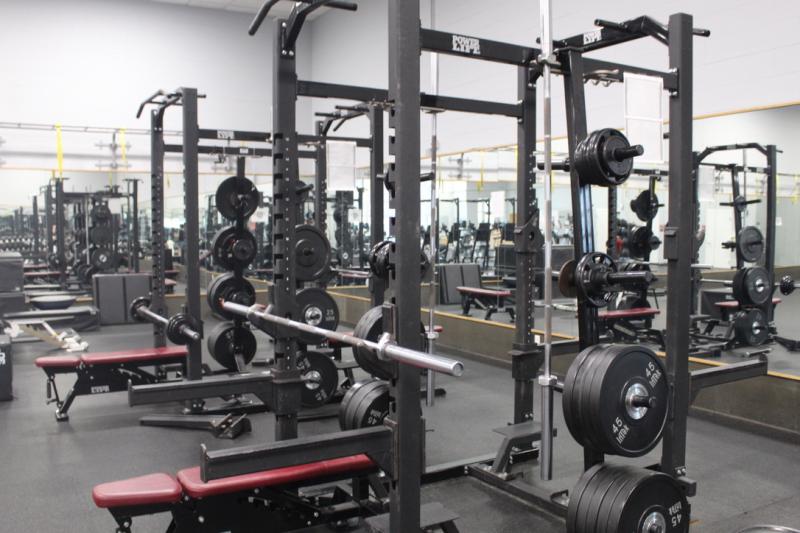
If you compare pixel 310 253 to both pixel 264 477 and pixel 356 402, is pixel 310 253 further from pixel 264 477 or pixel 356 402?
pixel 264 477

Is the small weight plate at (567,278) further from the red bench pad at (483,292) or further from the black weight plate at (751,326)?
the red bench pad at (483,292)

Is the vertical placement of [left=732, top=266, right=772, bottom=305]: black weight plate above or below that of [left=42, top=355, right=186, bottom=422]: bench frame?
above

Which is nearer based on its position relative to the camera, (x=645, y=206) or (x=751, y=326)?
(x=751, y=326)

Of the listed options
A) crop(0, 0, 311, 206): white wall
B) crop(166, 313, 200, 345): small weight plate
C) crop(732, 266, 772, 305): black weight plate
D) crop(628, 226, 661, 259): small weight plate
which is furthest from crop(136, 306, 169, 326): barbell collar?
crop(0, 0, 311, 206): white wall

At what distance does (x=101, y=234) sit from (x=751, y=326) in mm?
8360

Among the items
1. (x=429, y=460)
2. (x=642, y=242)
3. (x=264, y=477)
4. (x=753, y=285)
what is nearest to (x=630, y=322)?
(x=642, y=242)

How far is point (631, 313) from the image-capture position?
6332mm

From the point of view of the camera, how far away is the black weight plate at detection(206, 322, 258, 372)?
16.1 feet

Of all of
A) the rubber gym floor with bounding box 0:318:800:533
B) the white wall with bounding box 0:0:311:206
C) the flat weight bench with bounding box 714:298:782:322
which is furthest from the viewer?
the white wall with bounding box 0:0:311:206

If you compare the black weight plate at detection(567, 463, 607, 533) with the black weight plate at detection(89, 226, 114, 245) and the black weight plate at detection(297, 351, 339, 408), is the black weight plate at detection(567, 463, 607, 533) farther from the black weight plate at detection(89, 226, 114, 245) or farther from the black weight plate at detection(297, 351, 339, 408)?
the black weight plate at detection(89, 226, 114, 245)

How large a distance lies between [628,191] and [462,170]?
97.7 inches

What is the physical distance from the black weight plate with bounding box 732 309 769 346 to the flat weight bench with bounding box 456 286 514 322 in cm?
254

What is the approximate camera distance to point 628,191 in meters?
6.51

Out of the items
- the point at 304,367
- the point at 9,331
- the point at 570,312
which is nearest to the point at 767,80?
the point at 570,312
